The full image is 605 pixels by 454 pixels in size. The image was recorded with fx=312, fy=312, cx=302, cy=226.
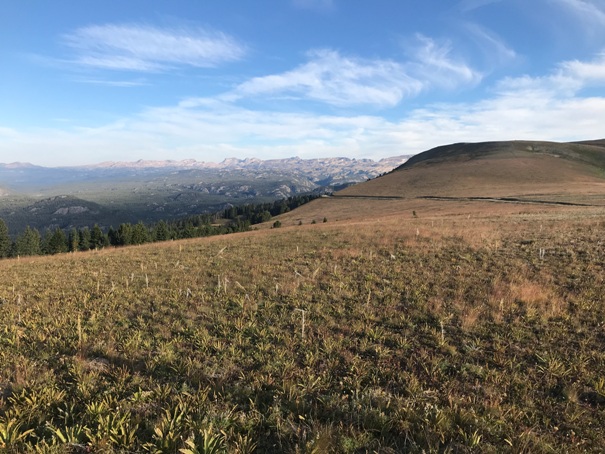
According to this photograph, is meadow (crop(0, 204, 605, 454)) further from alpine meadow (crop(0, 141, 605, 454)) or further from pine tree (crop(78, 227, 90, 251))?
pine tree (crop(78, 227, 90, 251))

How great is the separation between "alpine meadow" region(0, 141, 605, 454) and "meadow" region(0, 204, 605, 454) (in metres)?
→ 0.04

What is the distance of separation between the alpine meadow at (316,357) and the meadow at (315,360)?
0.14ft

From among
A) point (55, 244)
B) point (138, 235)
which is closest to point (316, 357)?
point (138, 235)

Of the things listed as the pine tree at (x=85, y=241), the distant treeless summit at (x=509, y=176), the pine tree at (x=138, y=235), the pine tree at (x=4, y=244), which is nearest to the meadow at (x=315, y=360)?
the pine tree at (x=138, y=235)

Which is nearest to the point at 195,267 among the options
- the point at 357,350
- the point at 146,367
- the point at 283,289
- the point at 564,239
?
the point at 283,289

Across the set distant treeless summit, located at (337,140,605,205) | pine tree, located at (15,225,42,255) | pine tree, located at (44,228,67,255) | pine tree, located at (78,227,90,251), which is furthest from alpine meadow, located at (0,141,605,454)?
pine tree, located at (15,225,42,255)

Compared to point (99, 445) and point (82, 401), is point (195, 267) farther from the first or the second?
point (99, 445)

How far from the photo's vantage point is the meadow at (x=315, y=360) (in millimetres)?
5203

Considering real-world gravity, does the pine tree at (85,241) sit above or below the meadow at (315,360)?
below

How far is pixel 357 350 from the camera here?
8078 mm

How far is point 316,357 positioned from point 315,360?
0.35ft

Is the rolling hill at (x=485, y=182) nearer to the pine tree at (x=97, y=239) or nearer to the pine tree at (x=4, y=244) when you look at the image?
the pine tree at (x=97, y=239)

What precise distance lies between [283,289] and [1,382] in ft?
27.5

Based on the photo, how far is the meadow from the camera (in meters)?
5.20
